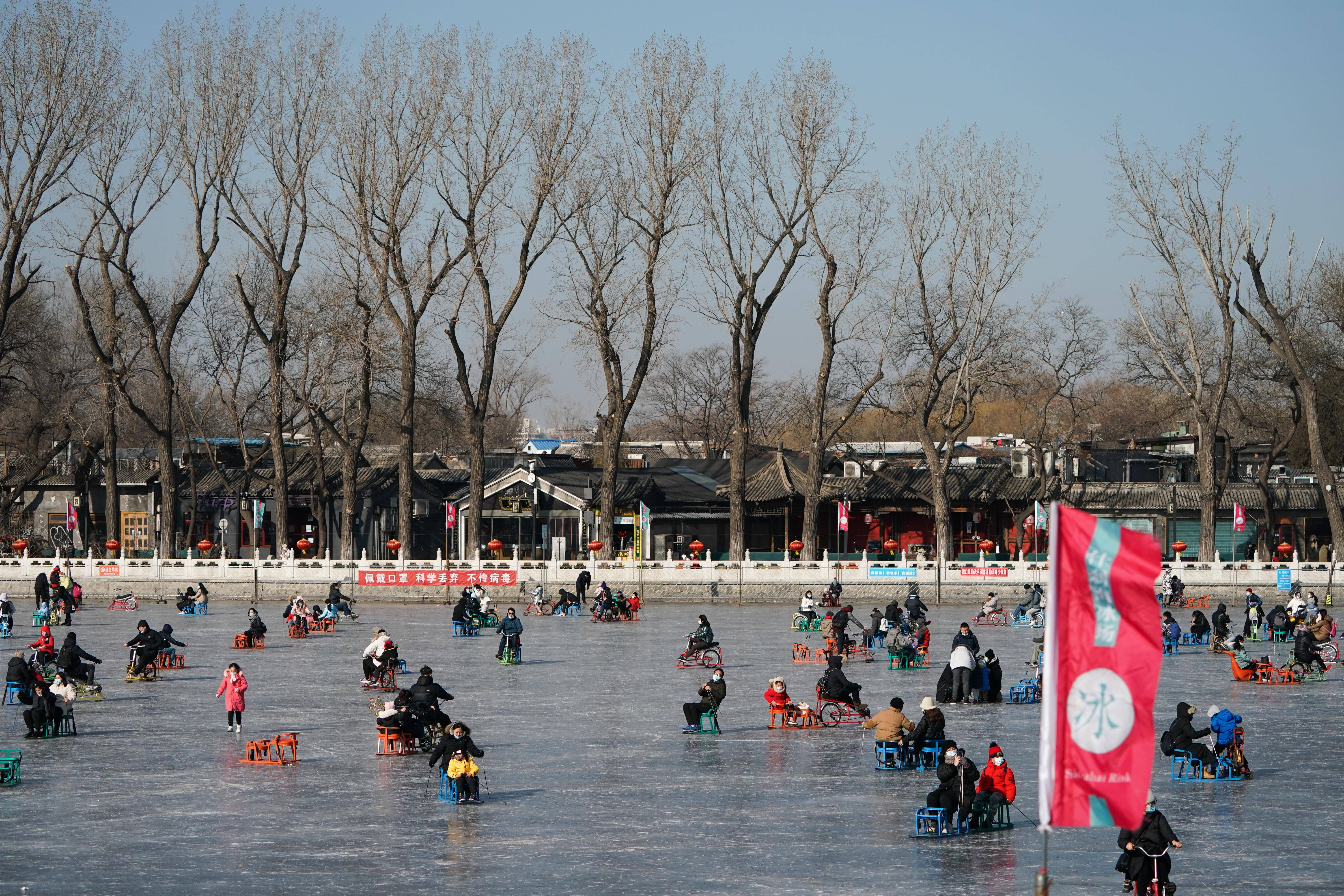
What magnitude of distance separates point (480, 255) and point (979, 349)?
25619 millimetres

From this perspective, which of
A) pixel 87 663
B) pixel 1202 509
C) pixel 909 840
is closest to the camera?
pixel 909 840

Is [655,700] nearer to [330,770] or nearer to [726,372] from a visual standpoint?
[330,770]

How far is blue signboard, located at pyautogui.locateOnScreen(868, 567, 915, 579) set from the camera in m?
48.2

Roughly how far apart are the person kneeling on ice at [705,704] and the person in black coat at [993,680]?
502 centimetres

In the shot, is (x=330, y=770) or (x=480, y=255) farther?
(x=480, y=255)

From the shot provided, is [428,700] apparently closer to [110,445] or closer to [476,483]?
[476,483]

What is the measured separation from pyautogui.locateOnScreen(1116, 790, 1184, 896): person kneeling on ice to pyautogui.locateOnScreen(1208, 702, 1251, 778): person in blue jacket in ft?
19.2

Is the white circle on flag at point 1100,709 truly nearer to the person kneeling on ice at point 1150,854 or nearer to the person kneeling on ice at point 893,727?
the person kneeling on ice at point 1150,854

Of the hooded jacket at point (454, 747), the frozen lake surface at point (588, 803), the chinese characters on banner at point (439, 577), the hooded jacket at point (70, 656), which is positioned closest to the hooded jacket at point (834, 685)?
the frozen lake surface at point (588, 803)

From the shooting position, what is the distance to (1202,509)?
51.8 m

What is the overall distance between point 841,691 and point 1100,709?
1348cm

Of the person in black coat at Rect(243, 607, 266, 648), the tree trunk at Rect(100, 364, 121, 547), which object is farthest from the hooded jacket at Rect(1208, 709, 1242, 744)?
the tree trunk at Rect(100, 364, 121, 547)

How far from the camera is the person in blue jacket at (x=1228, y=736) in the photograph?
651 inches

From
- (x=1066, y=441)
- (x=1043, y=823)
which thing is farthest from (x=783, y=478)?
(x=1043, y=823)
